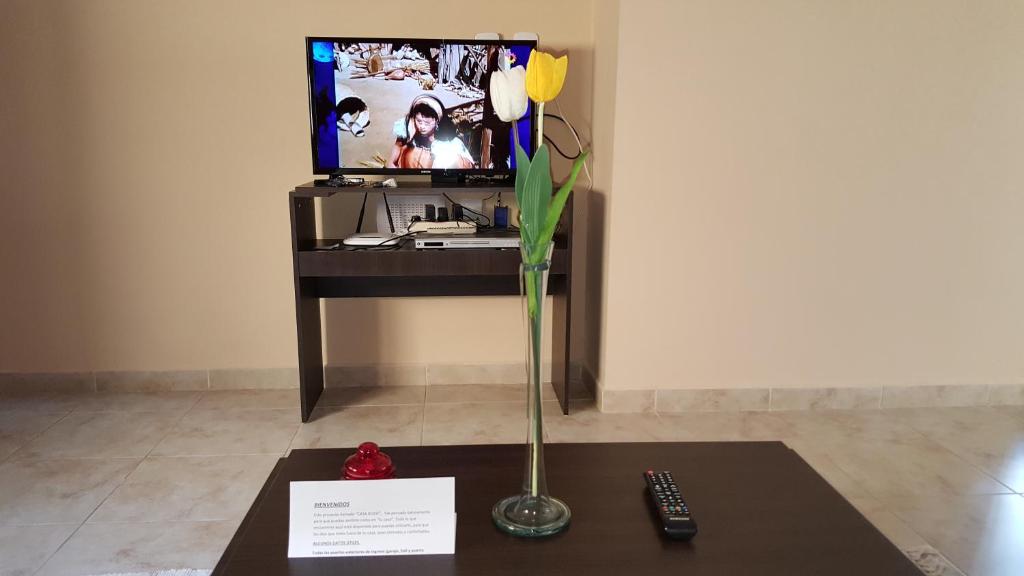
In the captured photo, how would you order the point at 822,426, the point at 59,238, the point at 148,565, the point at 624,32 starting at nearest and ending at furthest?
the point at 148,565 < the point at 624,32 < the point at 822,426 < the point at 59,238

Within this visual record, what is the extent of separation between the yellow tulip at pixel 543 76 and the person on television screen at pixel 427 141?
5.57 feet

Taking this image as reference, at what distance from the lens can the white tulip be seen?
1.01 m

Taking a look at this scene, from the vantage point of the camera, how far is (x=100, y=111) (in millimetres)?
2727

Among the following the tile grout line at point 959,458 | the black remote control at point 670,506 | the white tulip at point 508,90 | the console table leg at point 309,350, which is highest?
the white tulip at point 508,90

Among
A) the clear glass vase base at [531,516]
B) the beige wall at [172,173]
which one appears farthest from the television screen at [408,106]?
the clear glass vase base at [531,516]

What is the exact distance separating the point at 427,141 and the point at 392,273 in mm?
524

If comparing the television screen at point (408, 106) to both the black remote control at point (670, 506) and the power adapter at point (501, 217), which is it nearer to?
the power adapter at point (501, 217)

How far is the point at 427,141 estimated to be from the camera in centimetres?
266

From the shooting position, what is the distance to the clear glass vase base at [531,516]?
1.13 meters

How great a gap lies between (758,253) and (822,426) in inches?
26.5

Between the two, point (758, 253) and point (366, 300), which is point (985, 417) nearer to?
point (758, 253)

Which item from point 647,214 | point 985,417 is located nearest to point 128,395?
point 647,214

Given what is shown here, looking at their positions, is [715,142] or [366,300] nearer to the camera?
[715,142]

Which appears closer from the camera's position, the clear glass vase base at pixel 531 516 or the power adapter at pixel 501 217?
the clear glass vase base at pixel 531 516
